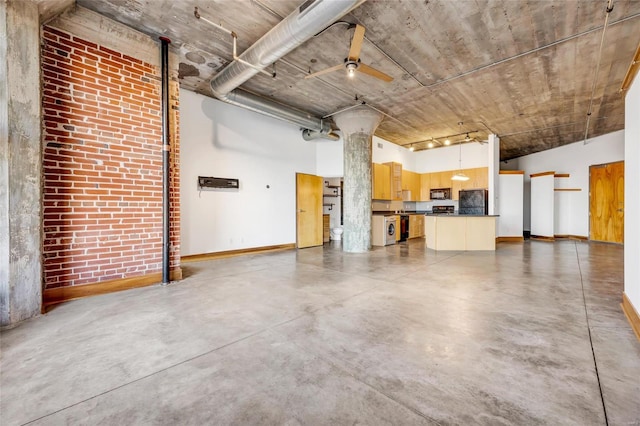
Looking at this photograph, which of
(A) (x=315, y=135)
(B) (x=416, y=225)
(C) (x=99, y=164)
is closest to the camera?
(C) (x=99, y=164)

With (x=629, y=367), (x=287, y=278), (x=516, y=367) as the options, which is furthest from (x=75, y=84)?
(x=629, y=367)

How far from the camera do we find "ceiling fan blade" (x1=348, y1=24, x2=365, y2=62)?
3.18m

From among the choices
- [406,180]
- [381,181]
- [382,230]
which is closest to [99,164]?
[382,230]

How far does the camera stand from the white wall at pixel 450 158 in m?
9.41

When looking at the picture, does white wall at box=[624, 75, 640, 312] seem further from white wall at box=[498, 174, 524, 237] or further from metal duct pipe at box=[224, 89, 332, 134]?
white wall at box=[498, 174, 524, 237]

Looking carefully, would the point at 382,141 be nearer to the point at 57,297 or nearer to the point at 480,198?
the point at 480,198

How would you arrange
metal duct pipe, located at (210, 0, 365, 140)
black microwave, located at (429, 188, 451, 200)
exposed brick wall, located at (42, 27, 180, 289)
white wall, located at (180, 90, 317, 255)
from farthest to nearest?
1. black microwave, located at (429, 188, 451, 200)
2. white wall, located at (180, 90, 317, 255)
3. exposed brick wall, located at (42, 27, 180, 289)
4. metal duct pipe, located at (210, 0, 365, 140)

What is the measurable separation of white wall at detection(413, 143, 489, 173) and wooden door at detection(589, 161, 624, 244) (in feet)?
11.2

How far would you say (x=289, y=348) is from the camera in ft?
6.83

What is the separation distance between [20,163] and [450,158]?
1089cm

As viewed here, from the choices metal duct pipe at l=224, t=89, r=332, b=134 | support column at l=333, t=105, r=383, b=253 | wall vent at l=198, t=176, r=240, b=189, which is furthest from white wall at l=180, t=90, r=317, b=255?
support column at l=333, t=105, r=383, b=253

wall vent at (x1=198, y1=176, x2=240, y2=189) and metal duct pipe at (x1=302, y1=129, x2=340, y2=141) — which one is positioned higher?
metal duct pipe at (x1=302, y1=129, x2=340, y2=141)

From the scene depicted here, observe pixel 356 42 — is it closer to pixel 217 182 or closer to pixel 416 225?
pixel 217 182

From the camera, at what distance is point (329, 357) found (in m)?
1.95
